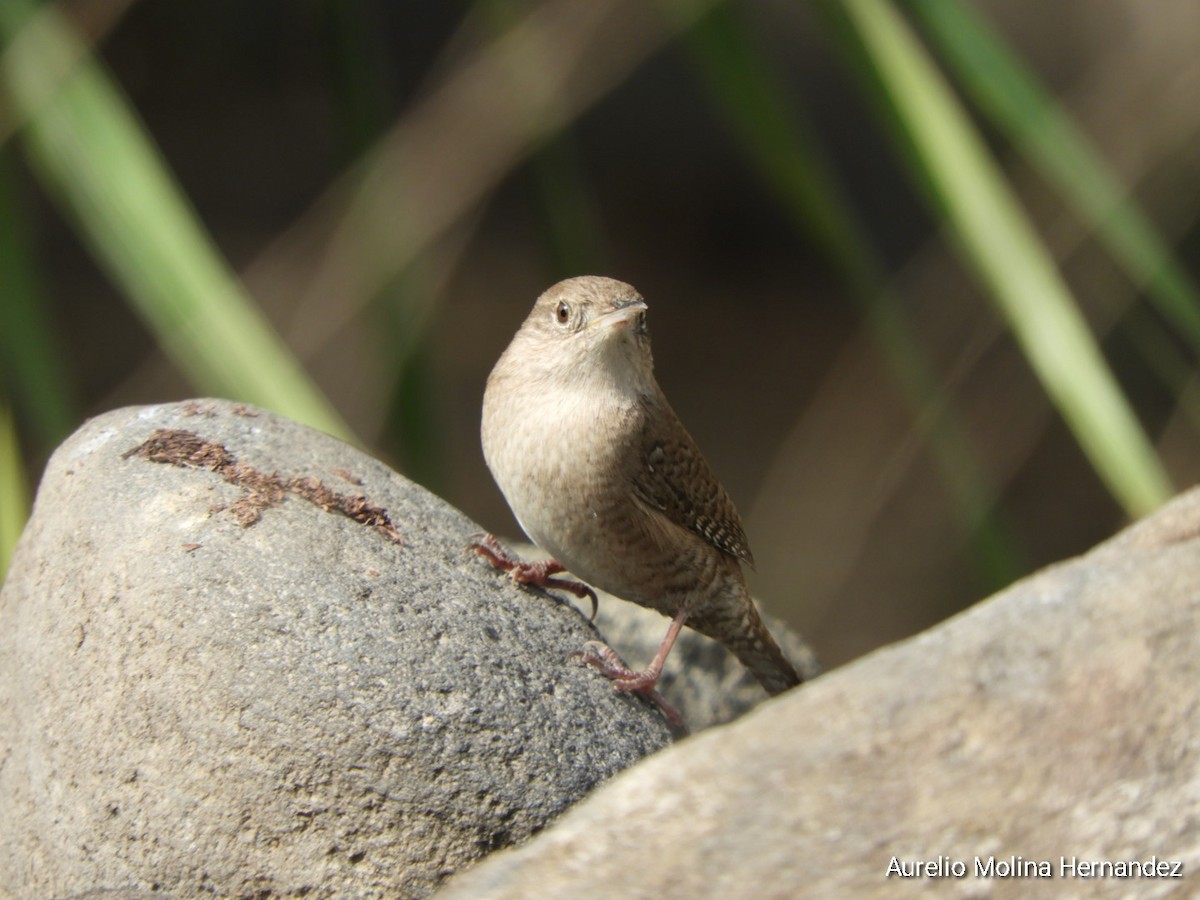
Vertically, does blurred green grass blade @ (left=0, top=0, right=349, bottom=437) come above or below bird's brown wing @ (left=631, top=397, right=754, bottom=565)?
above

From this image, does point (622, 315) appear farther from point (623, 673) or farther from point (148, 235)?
point (148, 235)

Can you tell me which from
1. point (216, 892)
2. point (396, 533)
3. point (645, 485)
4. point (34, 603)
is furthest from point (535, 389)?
point (216, 892)

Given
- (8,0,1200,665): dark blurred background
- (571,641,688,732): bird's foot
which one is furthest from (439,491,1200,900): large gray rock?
(8,0,1200,665): dark blurred background

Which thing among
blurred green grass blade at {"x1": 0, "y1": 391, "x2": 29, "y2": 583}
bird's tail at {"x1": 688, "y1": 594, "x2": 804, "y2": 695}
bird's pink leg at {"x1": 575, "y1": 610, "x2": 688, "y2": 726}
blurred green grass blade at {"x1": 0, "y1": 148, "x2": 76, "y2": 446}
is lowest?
bird's tail at {"x1": 688, "y1": 594, "x2": 804, "y2": 695}

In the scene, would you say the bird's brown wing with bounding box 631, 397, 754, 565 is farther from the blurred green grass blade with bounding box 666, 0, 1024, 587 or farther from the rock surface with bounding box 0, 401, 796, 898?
the rock surface with bounding box 0, 401, 796, 898

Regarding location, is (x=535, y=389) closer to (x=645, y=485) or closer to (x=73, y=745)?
(x=645, y=485)

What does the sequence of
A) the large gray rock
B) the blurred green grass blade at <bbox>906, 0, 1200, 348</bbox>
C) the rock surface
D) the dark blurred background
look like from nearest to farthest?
the large gray rock → the rock surface → the blurred green grass blade at <bbox>906, 0, 1200, 348</bbox> → the dark blurred background

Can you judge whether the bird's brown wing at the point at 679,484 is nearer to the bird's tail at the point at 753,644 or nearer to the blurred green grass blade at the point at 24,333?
the bird's tail at the point at 753,644
